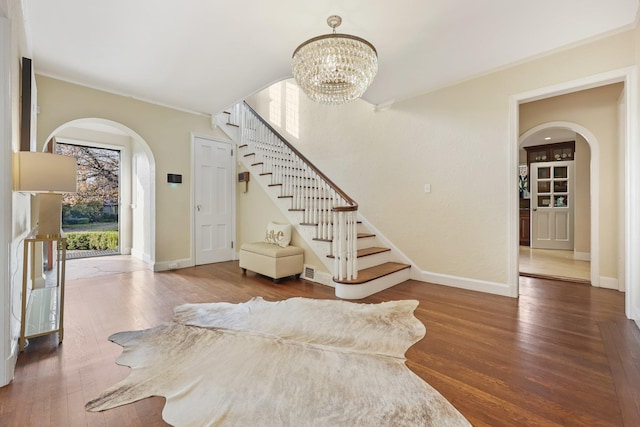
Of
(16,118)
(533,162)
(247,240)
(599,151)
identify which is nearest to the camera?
(16,118)

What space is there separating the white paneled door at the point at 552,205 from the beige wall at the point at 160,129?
7366 millimetres

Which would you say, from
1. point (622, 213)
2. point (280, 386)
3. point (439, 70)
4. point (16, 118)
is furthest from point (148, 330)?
point (622, 213)

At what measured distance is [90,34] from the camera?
2654 millimetres

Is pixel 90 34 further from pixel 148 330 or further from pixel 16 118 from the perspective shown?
pixel 148 330

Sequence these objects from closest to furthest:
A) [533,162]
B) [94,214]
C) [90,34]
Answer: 1. [90,34]
2. [94,214]
3. [533,162]

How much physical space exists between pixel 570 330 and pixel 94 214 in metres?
8.07

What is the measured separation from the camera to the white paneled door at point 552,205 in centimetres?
650

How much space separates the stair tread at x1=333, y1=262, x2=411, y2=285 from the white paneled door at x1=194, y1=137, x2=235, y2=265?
2.76 meters

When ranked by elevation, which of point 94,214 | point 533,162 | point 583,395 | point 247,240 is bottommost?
point 583,395

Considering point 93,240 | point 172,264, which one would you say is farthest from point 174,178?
point 93,240

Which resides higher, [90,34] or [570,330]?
[90,34]

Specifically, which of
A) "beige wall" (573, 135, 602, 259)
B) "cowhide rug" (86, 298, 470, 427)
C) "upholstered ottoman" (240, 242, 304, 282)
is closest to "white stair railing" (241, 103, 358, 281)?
"upholstered ottoman" (240, 242, 304, 282)

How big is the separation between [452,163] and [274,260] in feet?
8.59

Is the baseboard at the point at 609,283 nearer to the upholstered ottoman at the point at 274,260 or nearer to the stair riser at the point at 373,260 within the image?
the stair riser at the point at 373,260
